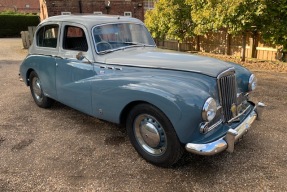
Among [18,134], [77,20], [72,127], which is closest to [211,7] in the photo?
[77,20]

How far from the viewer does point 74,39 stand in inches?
173

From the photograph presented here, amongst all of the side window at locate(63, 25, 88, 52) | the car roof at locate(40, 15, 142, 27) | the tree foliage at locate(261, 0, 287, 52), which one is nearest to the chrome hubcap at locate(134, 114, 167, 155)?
the side window at locate(63, 25, 88, 52)

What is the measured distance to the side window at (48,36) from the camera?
4660mm

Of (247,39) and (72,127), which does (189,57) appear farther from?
(247,39)

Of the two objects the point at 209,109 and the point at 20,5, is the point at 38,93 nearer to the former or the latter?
the point at 209,109

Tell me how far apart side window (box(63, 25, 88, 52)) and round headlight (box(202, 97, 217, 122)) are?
2.21 meters

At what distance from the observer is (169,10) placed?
12.4 meters

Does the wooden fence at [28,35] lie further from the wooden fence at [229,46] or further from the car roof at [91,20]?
the car roof at [91,20]

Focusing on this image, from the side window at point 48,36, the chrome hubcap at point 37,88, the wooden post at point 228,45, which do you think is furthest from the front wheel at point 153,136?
the wooden post at point 228,45

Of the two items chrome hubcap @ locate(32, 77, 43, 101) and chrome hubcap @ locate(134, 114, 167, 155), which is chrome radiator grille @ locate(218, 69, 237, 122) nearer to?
chrome hubcap @ locate(134, 114, 167, 155)

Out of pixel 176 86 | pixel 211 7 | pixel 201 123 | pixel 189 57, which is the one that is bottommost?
pixel 201 123

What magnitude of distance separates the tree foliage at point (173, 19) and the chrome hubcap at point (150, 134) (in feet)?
33.2

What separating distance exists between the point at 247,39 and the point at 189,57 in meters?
8.71

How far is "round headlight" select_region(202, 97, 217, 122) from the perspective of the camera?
2.74 metres
